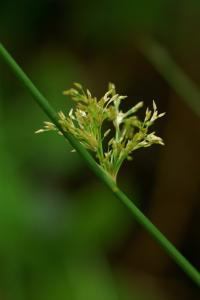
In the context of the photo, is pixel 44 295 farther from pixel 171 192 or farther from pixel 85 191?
pixel 171 192

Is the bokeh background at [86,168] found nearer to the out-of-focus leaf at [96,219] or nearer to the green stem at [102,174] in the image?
the out-of-focus leaf at [96,219]

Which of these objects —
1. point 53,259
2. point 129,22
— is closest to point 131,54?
point 129,22

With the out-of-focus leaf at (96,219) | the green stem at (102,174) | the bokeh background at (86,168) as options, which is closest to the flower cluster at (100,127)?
the green stem at (102,174)

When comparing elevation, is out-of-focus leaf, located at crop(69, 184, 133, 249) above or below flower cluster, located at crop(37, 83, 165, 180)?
below

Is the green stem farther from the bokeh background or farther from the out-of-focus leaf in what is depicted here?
the out-of-focus leaf

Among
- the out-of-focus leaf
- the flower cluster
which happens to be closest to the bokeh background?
the out-of-focus leaf
